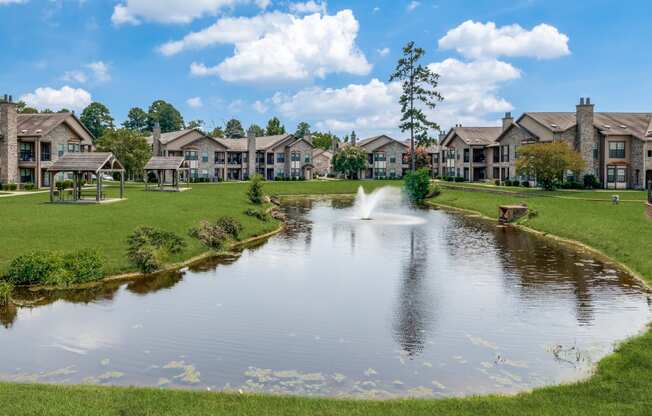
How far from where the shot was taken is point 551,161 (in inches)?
2552

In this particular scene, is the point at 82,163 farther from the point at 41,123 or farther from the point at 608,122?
the point at 608,122

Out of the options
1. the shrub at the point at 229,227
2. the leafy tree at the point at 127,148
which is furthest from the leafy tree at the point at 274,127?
the shrub at the point at 229,227

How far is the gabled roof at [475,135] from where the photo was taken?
100294 millimetres

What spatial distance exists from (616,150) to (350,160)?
55.3 metres

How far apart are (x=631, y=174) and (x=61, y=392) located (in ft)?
244

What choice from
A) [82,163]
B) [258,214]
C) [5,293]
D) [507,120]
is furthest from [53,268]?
[507,120]

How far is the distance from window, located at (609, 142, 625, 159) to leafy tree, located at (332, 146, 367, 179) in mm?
54101

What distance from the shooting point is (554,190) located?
67.4 meters

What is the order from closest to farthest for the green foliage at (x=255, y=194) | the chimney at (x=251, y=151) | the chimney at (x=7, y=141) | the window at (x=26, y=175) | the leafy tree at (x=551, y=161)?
1. the green foliage at (x=255, y=194)
2. the leafy tree at (x=551, y=161)
3. the chimney at (x=7, y=141)
4. the window at (x=26, y=175)
5. the chimney at (x=251, y=151)

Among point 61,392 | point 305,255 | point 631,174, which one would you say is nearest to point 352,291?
point 305,255

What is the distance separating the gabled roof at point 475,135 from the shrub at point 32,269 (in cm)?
8443

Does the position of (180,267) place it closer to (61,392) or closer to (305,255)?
(305,255)

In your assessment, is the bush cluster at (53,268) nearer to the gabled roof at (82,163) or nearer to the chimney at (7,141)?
the gabled roof at (82,163)

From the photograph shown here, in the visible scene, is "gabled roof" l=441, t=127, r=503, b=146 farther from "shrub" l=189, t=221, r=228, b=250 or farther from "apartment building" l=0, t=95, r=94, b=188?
"shrub" l=189, t=221, r=228, b=250
